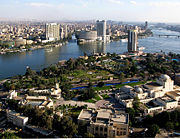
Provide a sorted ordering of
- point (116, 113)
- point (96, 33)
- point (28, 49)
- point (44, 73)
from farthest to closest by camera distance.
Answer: point (96, 33), point (28, 49), point (44, 73), point (116, 113)

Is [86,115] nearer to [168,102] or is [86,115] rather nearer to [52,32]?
[168,102]

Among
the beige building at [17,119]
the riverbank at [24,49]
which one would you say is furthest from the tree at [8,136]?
the riverbank at [24,49]

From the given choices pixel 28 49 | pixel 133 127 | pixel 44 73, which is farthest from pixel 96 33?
pixel 133 127

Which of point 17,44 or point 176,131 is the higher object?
point 17,44

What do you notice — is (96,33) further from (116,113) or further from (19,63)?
(116,113)

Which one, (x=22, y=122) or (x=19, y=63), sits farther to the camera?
(x=19, y=63)

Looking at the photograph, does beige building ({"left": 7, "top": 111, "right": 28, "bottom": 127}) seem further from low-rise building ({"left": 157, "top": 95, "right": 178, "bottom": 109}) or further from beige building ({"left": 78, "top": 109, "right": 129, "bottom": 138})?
low-rise building ({"left": 157, "top": 95, "right": 178, "bottom": 109})

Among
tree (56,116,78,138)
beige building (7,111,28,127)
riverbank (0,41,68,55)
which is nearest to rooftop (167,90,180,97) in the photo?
tree (56,116,78,138)
